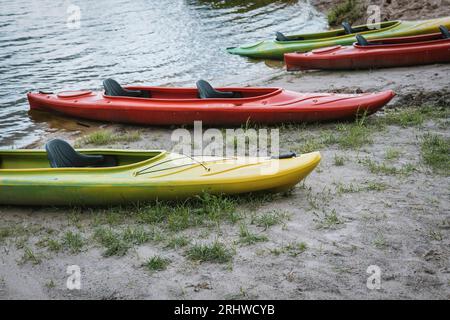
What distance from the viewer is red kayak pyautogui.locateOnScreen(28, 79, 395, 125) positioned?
7.37 m

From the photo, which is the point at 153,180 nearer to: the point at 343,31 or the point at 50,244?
the point at 50,244

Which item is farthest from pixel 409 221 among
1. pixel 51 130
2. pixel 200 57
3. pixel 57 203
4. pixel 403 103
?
pixel 200 57

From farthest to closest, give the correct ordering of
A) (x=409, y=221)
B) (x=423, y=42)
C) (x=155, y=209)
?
(x=423, y=42), (x=155, y=209), (x=409, y=221)

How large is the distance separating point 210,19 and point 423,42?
29.3 ft

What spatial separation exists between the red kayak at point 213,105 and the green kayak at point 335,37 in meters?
4.27

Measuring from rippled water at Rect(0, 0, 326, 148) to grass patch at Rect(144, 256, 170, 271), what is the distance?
5.02 metres

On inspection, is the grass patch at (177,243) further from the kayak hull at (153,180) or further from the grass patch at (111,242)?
the kayak hull at (153,180)

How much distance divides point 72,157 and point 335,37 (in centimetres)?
767

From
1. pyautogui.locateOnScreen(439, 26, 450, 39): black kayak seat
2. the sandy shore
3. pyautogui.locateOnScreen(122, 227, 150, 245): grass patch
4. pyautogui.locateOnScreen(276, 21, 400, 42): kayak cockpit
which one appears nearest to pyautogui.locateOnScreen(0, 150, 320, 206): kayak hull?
the sandy shore

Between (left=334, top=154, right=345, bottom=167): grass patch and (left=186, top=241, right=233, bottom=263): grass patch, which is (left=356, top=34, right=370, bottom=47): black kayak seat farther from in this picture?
(left=186, top=241, right=233, bottom=263): grass patch

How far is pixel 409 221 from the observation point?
4492 millimetres

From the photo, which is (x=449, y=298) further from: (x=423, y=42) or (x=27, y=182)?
(x=423, y=42)

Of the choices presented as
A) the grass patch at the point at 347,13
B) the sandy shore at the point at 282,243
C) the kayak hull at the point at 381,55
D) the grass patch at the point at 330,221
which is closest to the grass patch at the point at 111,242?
the sandy shore at the point at 282,243

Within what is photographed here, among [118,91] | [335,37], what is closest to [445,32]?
[335,37]
